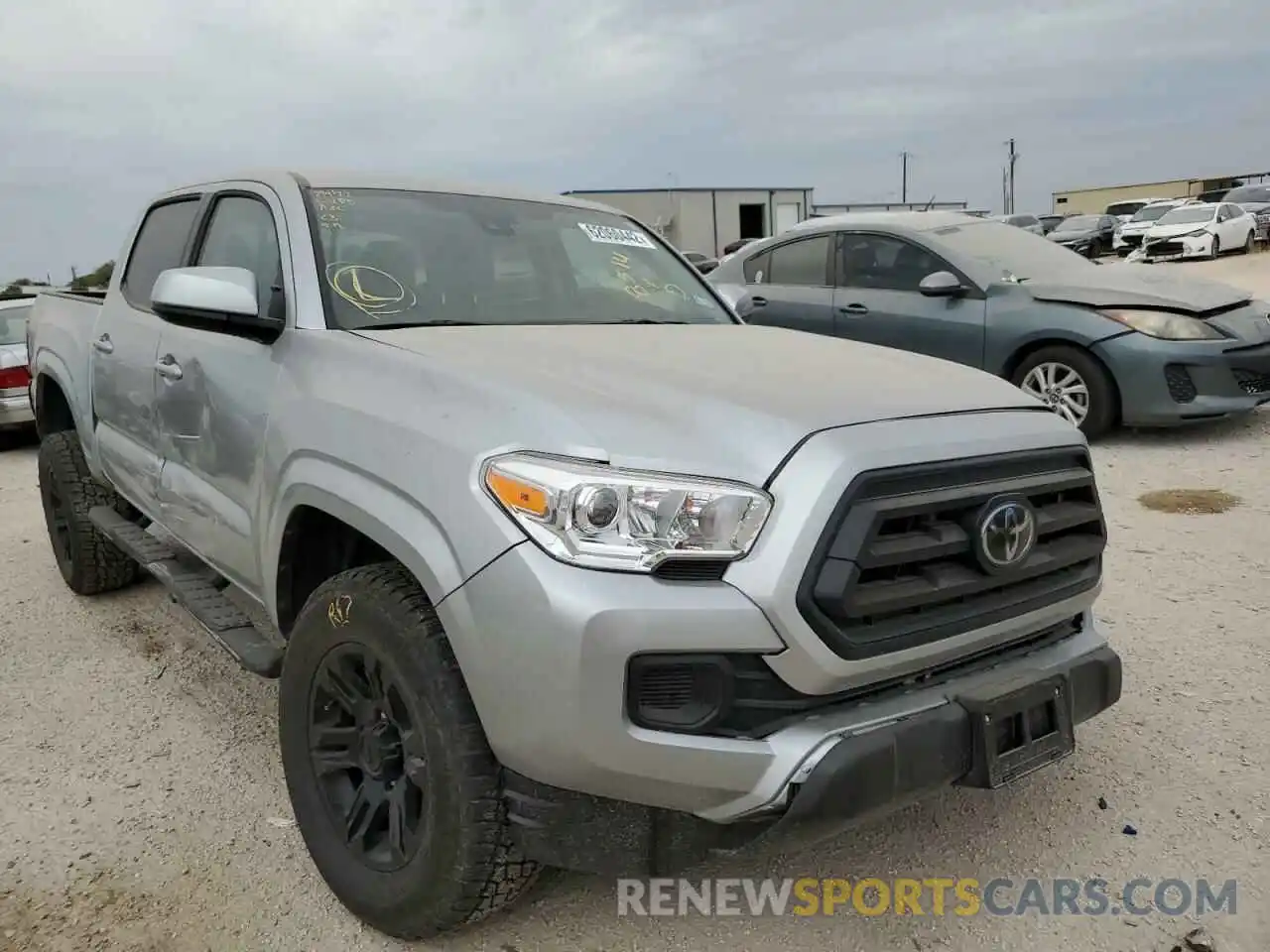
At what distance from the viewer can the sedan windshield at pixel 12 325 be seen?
959 centimetres

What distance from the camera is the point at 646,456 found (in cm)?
188

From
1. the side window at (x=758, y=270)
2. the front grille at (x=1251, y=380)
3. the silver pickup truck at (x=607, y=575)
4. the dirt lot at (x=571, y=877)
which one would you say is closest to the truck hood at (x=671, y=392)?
the silver pickup truck at (x=607, y=575)

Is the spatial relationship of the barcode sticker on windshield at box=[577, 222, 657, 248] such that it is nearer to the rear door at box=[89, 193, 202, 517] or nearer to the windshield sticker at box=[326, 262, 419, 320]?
the windshield sticker at box=[326, 262, 419, 320]

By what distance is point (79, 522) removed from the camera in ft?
14.7

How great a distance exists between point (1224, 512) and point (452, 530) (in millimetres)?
4552

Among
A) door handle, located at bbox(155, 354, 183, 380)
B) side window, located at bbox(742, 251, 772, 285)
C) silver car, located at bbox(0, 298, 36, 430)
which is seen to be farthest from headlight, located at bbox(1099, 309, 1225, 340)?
silver car, located at bbox(0, 298, 36, 430)

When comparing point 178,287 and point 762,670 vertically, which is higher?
point 178,287

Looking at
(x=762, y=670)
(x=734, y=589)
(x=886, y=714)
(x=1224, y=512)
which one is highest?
(x=734, y=589)

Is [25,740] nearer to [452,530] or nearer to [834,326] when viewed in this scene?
[452,530]

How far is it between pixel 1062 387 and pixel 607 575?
560cm

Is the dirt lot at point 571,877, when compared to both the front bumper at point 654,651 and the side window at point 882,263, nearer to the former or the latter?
the front bumper at point 654,651

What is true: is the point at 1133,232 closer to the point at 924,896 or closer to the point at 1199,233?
the point at 1199,233

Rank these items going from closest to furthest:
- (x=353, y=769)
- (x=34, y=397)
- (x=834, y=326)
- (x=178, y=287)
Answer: (x=353, y=769), (x=178, y=287), (x=34, y=397), (x=834, y=326)

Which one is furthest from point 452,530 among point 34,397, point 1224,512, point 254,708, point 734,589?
point 1224,512
